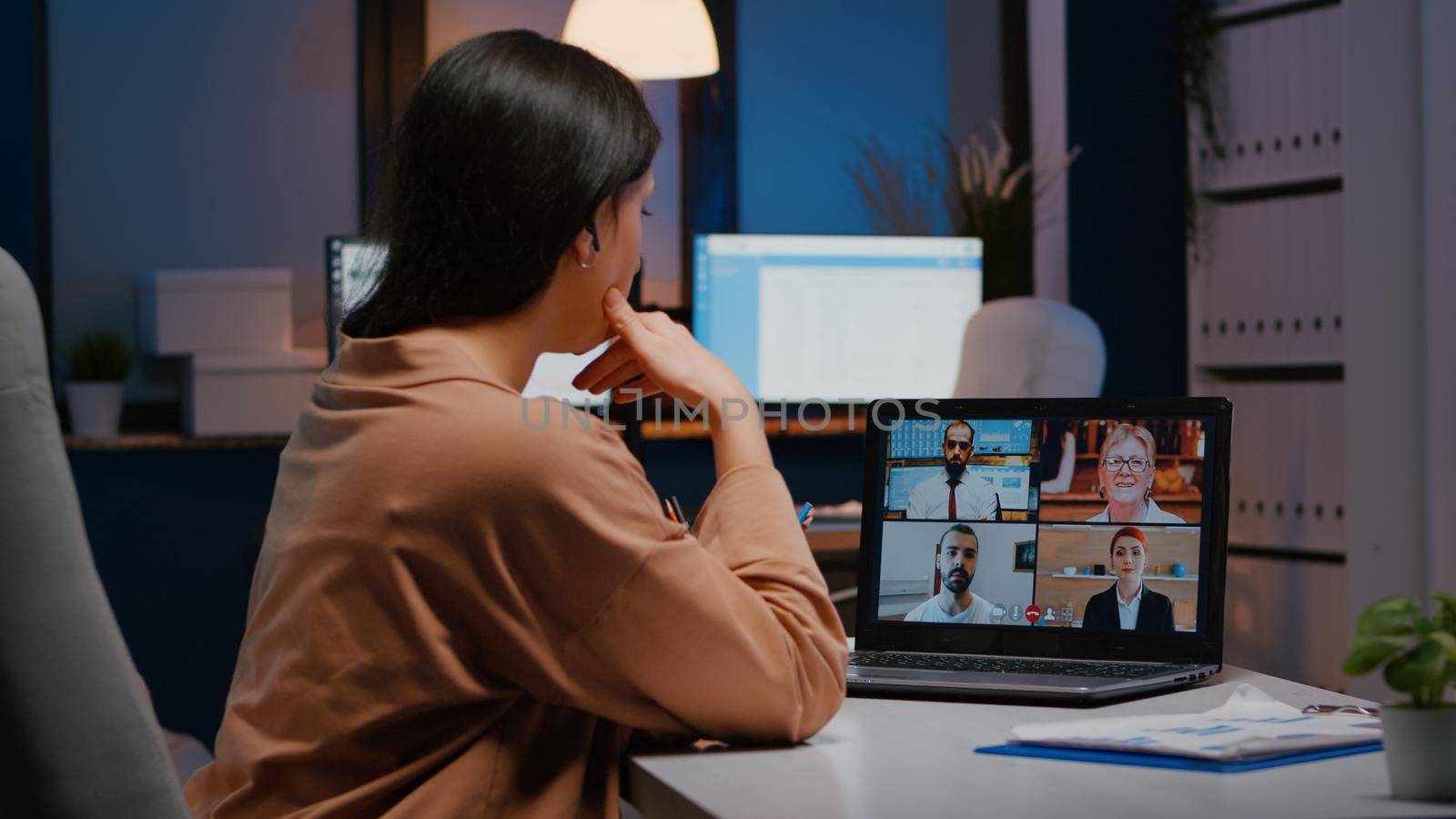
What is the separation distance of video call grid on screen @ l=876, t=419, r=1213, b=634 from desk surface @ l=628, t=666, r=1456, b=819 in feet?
0.88

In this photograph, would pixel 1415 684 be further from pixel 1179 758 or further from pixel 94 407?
pixel 94 407

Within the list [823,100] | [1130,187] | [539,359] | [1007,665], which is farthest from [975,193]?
[1007,665]

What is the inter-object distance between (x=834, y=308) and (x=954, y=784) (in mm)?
2377

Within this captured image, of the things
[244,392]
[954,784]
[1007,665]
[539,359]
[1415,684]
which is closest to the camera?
[1415,684]

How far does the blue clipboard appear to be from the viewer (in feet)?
3.01

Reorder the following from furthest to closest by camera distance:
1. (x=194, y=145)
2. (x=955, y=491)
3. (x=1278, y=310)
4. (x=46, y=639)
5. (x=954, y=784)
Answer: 1. (x=194, y=145)
2. (x=1278, y=310)
3. (x=955, y=491)
4. (x=954, y=784)
5. (x=46, y=639)

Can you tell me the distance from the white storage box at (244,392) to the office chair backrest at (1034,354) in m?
1.50

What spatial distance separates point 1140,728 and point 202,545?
2802 millimetres

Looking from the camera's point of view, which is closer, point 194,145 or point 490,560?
point 490,560

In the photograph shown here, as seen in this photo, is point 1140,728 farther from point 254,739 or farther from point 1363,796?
point 254,739

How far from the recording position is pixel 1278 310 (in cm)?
319

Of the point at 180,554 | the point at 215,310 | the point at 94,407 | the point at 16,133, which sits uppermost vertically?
the point at 16,133

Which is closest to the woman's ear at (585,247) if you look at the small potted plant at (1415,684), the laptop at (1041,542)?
the laptop at (1041,542)

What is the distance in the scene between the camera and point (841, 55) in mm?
3846
